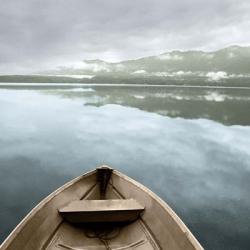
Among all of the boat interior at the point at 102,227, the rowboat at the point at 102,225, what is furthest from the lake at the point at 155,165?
the boat interior at the point at 102,227

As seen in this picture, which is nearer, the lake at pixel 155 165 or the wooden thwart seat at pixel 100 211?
the wooden thwart seat at pixel 100 211

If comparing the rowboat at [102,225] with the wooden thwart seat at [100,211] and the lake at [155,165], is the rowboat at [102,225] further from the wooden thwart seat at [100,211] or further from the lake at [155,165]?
the lake at [155,165]

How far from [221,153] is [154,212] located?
17253mm

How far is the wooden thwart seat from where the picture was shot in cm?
809

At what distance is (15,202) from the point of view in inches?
523

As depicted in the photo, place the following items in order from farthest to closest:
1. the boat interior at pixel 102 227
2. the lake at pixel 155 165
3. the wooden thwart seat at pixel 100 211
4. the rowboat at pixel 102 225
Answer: the lake at pixel 155 165 → the wooden thwart seat at pixel 100 211 → the boat interior at pixel 102 227 → the rowboat at pixel 102 225

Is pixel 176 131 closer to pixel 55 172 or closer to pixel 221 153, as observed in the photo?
pixel 221 153

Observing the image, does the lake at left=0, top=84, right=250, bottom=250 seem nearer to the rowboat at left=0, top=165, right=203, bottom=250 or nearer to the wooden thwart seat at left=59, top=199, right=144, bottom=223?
the rowboat at left=0, top=165, right=203, bottom=250

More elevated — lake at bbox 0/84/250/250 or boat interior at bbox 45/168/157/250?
boat interior at bbox 45/168/157/250

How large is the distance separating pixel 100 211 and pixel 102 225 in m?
0.74

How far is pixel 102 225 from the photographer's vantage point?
850 cm

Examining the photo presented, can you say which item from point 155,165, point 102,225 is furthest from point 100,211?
point 155,165

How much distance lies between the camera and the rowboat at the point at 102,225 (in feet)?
23.5

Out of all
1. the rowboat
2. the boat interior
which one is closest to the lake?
the rowboat
